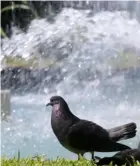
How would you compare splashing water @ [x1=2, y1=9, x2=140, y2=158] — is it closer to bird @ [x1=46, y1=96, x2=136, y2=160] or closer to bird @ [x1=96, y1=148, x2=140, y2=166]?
bird @ [x1=46, y1=96, x2=136, y2=160]

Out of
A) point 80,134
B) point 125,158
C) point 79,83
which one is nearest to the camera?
point 125,158

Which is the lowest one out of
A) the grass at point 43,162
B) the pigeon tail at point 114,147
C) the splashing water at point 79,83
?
the splashing water at point 79,83

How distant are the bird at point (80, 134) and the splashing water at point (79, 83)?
24.1 inches

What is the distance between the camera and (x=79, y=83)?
6.15 meters

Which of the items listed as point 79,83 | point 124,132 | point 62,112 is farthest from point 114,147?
point 79,83

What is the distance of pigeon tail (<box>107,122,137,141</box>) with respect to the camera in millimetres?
3951

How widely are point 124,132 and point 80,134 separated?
10.4 inches

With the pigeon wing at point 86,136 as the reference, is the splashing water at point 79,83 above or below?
below

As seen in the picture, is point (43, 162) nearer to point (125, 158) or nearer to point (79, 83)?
point (125, 158)

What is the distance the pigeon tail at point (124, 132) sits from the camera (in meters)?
3.95

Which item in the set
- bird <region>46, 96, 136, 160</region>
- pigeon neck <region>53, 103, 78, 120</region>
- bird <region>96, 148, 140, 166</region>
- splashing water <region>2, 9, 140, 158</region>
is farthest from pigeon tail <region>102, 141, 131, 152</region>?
splashing water <region>2, 9, 140, 158</region>

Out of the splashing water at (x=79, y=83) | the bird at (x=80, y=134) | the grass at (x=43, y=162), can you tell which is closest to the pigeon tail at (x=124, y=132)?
the bird at (x=80, y=134)

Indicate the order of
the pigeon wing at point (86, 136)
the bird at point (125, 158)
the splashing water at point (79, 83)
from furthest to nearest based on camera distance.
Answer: the splashing water at point (79, 83), the pigeon wing at point (86, 136), the bird at point (125, 158)

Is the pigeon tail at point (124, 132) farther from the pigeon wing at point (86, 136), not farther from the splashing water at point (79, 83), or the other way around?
the splashing water at point (79, 83)
